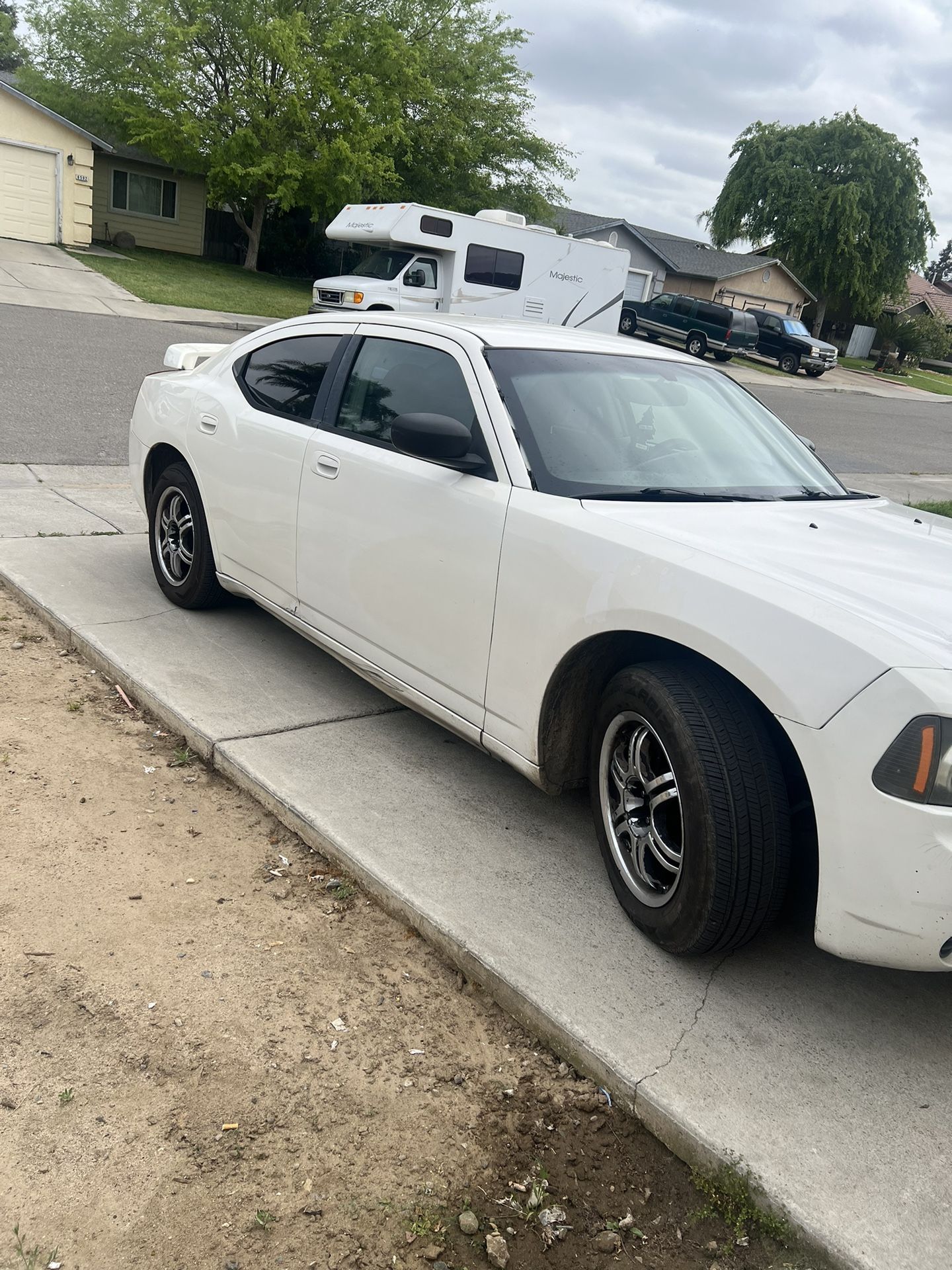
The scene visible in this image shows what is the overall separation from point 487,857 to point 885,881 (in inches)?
54.7

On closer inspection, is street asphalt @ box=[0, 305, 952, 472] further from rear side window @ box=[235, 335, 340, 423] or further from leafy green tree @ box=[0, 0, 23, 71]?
leafy green tree @ box=[0, 0, 23, 71]

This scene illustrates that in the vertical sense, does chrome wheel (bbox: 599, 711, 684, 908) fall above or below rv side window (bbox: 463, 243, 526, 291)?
below

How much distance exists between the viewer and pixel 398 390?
4168 mm

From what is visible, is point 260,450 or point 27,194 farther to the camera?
point 27,194

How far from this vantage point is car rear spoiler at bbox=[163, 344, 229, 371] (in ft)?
19.5

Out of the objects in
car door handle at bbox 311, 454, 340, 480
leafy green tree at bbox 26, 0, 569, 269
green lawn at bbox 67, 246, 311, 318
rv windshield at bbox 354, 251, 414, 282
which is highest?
leafy green tree at bbox 26, 0, 569, 269

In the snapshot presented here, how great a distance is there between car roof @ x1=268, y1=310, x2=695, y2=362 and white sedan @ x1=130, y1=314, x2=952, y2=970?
2cm

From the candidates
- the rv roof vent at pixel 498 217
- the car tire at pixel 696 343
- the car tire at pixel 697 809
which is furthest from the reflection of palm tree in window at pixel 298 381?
the car tire at pixel 696 343

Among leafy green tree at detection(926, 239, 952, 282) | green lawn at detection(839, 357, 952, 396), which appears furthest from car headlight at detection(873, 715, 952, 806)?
leafy green tree at detection(926, 239, 952, 282)

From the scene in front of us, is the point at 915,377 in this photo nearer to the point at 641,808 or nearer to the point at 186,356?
the point at 186,356

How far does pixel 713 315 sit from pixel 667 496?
3453cm

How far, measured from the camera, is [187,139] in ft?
101

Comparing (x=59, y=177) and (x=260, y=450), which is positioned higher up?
(x=59, y=177)

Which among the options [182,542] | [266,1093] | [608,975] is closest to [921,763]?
[608,975]
